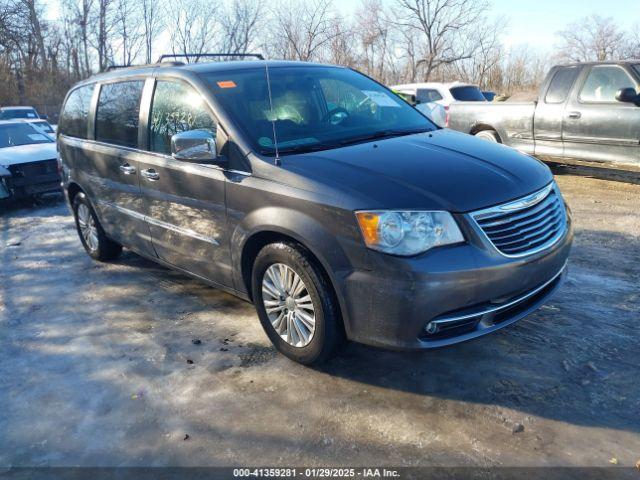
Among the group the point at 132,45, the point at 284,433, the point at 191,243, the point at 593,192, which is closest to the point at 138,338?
the point at 191,243

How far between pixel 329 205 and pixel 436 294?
73 cm

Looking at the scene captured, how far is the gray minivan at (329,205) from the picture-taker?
2.79 meters

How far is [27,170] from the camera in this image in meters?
9.17

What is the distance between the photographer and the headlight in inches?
109

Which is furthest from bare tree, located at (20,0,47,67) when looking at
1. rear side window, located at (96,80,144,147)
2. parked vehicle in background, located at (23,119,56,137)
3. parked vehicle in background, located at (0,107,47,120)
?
rear side window, located at (96,80,144,147)

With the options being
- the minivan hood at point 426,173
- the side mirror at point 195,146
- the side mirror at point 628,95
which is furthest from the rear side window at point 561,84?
the side mirror at point 195,146

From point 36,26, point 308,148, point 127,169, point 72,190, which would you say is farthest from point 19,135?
point 36,26

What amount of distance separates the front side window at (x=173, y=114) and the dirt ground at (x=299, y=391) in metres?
1.40

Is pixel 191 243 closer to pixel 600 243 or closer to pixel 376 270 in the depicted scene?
pixel 376 270

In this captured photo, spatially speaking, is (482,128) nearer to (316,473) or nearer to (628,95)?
(628,95)

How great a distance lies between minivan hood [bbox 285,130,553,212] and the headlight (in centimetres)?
5

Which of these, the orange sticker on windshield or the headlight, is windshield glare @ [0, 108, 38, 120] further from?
the headlight

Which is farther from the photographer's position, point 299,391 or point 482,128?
point 482,128

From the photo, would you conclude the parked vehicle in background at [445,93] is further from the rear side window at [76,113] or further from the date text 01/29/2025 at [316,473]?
→ the date text 01/29/2025 at [316,473]
